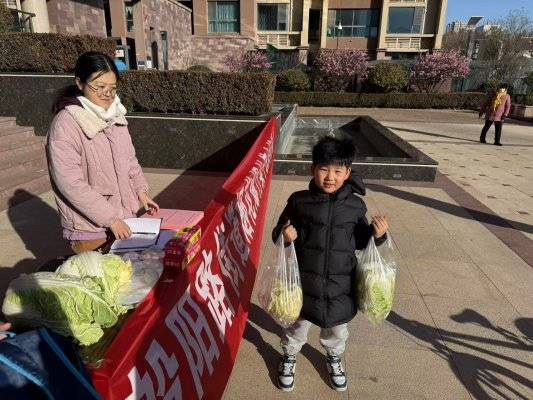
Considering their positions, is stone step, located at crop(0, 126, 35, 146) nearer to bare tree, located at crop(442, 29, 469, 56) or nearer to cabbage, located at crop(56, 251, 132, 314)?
cabbage, located at crop(56, 251, 132, 314)

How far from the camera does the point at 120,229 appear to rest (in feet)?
7.80

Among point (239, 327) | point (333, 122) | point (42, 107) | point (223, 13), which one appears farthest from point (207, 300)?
point (223, 13)

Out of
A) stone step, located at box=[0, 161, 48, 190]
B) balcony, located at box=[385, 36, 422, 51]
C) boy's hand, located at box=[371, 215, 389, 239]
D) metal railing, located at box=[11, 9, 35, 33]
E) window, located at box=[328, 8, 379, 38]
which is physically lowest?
stone step, located at box=[0, 161, 48, 190]

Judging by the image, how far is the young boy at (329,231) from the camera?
2.25 m

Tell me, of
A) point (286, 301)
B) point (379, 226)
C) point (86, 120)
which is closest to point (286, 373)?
point (286, 301)

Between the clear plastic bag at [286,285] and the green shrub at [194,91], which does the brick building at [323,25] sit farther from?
the clear plastic bag at [286,285]

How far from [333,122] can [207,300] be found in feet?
49.0

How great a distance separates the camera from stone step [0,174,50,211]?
572cm

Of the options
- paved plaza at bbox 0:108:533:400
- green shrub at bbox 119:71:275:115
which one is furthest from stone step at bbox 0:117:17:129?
paved plaza at bbox 0:108:533:400

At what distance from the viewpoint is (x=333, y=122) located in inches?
636

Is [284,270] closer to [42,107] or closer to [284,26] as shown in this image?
[42,107]

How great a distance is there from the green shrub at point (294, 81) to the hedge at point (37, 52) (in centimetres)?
2009

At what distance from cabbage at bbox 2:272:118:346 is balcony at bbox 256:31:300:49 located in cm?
3999

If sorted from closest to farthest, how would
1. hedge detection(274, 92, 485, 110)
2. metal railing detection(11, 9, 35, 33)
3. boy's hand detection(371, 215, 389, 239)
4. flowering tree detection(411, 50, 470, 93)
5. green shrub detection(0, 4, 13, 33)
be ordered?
boy's hand detection(371, 215, 389, 239) < green shrub detection(0, 4, 13, 33) < metal railing detection(11, 9, 35, 33) < hedge detection(274, 92, 485, 110) < flowering tree detection(411, 50, 470, 93)
